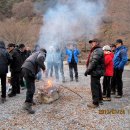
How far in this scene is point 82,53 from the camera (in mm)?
34188

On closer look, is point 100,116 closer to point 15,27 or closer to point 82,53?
point 82,53

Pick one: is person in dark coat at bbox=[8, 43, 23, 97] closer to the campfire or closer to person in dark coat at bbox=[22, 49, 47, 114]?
the campfire

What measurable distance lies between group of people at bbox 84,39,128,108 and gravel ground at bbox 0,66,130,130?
32 centimetres

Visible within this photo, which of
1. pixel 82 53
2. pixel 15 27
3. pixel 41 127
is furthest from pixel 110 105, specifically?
pixel 15 27

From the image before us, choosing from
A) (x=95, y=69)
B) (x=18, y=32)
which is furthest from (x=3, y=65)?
(x=18, y=32)

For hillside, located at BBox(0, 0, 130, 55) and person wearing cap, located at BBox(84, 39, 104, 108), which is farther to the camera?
hillside, located at BBox(0, 0, 130, 55)

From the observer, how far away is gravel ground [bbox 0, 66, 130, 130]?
21.4ft

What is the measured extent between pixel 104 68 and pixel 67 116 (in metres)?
1.80

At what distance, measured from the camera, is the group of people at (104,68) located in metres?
7.83

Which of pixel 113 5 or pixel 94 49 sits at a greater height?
pixel 113 5

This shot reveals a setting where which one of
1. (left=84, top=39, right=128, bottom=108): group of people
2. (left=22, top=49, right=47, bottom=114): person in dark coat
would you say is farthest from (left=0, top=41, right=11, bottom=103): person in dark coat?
(left=84, top=39, right=128, bottom=108): group of people

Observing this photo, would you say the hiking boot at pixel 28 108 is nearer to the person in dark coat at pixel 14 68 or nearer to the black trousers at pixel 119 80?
the person in dark coat at pixel 14 68

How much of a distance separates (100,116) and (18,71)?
364 cm

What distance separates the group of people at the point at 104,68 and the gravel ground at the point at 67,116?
0.32 m
